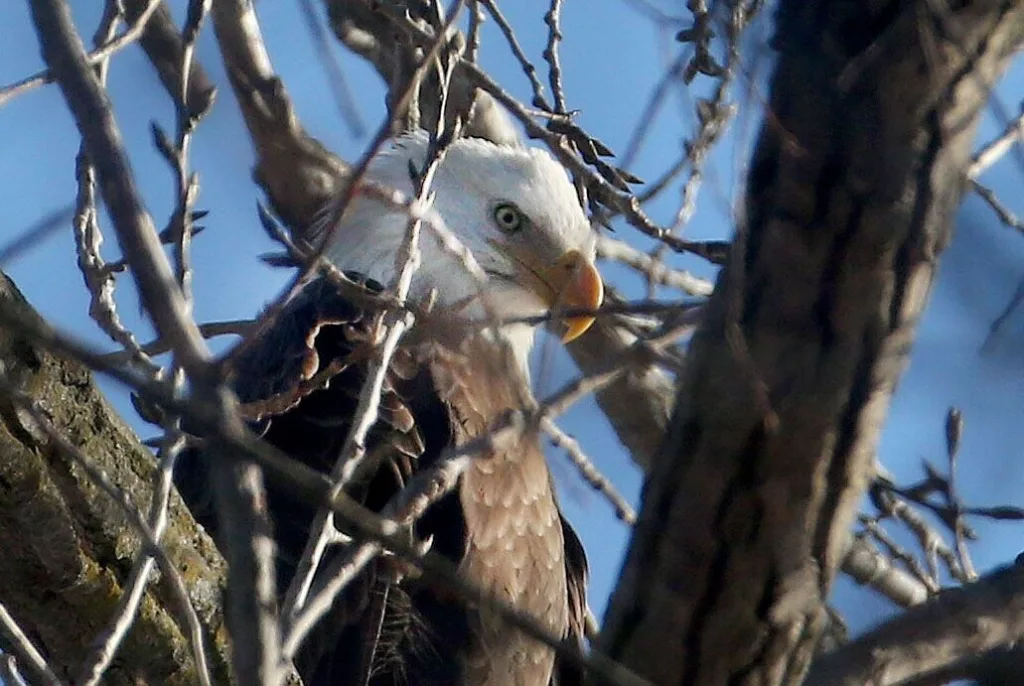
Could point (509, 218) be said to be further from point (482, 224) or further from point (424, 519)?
point (424, 519)

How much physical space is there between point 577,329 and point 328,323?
53 centimetres

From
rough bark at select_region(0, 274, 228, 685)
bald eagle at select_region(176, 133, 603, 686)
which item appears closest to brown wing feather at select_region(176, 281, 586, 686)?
bald eagle at select_region(176, 133, 603, 686)

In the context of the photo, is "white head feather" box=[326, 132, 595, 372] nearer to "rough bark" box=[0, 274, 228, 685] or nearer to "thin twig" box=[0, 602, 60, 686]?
"rough bark" box=[0, 274, 228, 685]

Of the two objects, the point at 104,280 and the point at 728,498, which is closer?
the point at 728,498

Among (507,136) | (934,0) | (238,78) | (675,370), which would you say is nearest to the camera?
(934,0)

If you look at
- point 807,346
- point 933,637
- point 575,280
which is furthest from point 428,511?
point 807,346

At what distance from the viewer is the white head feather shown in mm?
→ 4031

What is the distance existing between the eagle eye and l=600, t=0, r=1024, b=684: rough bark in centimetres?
262

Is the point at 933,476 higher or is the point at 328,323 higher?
the point at 328,323

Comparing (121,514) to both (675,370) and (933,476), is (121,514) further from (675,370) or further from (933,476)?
(933,476)

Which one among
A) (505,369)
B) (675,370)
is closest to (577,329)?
(505,369)

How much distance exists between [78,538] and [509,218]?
2.22 m

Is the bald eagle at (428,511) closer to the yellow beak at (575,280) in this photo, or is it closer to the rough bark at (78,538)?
the yellow beak at (575,280)

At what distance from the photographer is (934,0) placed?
125 centimetres
